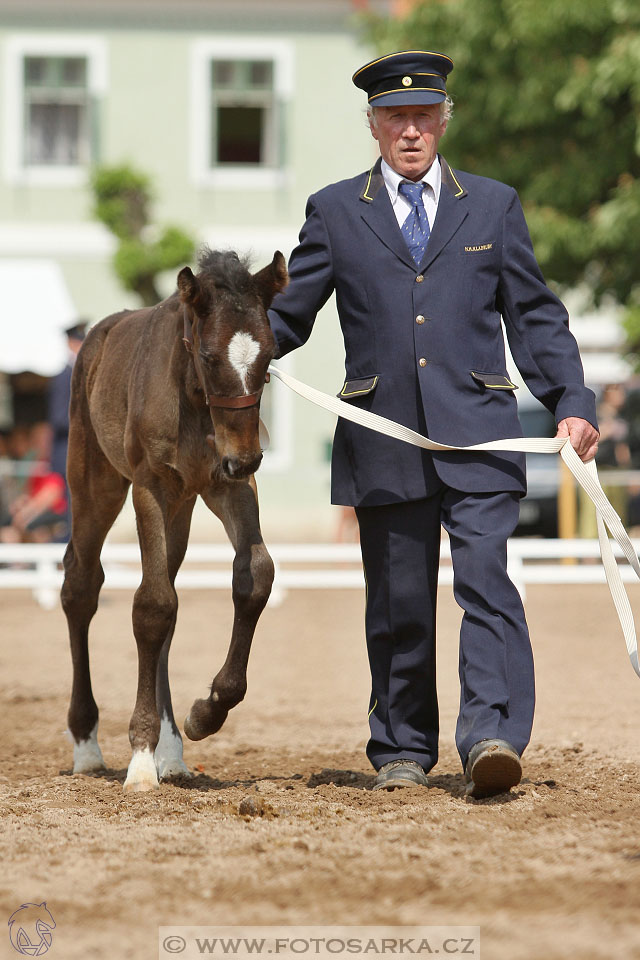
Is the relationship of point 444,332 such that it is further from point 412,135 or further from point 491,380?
point 412,135

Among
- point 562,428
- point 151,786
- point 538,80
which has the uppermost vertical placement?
point 538,80

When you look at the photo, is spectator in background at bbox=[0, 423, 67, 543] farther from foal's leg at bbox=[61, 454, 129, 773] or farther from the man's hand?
the man's hand

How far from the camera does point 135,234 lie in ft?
75.7

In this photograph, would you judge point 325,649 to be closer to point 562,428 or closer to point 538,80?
point 562,428

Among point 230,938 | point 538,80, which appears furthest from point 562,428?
point 538,80

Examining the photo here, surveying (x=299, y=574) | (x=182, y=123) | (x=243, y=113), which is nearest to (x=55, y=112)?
(x=182, y=123)

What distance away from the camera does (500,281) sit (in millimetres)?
5309

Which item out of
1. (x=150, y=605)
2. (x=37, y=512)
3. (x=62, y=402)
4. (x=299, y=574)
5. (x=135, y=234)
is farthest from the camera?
(x=135, y=234)

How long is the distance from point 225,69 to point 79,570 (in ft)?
63.5

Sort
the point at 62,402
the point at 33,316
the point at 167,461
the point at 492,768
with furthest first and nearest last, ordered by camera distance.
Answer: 1. the point at 33,316
2. the point at 62,402
3. the point at 167,461
4. the point at 492,768

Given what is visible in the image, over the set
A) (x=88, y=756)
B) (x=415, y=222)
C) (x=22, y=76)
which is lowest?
(x=88, y=756)

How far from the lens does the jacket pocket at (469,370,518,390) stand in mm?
5188

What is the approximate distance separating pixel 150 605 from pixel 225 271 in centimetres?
131

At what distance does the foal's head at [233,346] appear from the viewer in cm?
483
